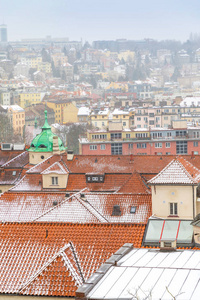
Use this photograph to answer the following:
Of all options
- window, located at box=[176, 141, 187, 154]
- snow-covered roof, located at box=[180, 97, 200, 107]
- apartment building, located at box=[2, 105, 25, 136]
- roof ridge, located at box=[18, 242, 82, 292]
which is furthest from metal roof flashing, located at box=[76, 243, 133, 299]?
apartment building, located at box=[2, 105, 25, 136]

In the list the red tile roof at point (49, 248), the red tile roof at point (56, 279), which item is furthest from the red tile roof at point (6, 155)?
the red tile roof at point (56, 279)

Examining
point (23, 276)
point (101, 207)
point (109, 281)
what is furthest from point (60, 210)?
point (109, 281)

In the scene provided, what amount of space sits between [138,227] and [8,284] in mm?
5295

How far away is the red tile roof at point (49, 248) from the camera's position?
87.7 feet

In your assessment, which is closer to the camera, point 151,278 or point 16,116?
point 151,278

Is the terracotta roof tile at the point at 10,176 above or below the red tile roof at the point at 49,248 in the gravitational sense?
below

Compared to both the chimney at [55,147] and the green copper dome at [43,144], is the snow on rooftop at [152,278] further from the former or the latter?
the green copper dome at [43,144]

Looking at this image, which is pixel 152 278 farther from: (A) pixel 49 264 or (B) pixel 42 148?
(B) pixel 42 148

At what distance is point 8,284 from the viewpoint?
27062 mm

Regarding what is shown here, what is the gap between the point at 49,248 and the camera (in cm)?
2883

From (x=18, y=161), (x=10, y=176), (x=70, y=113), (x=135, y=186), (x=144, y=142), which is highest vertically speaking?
(x=135, y=186)

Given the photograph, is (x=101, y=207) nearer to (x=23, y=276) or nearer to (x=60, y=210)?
(x=60, y=210)

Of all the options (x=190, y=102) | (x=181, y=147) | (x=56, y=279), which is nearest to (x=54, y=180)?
(x=56, y=279)

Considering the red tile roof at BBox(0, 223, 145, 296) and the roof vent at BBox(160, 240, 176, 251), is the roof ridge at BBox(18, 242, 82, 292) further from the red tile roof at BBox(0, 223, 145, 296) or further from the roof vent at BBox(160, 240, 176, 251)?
the roof vent at BBox(160, 240, 176, 251)
